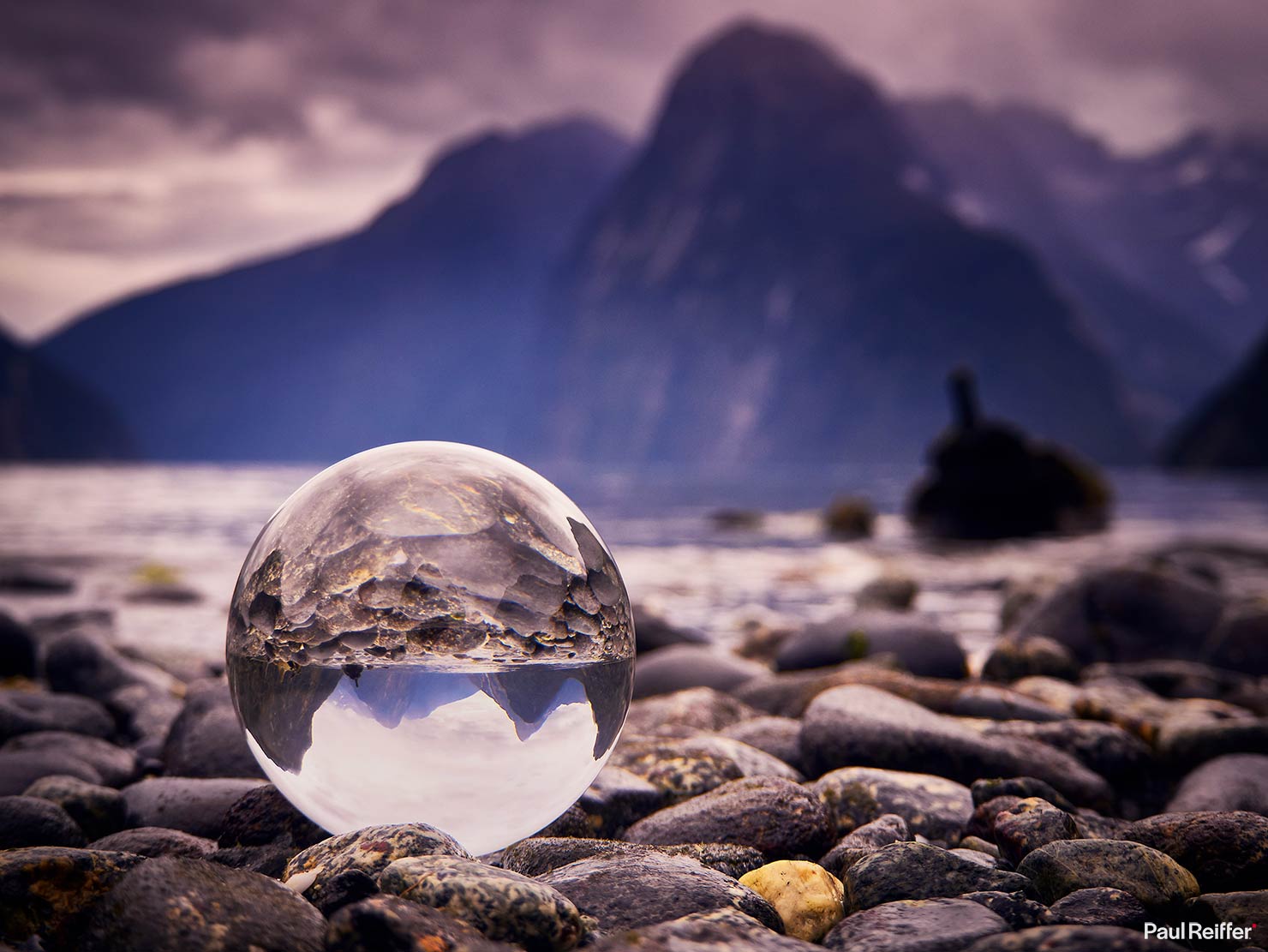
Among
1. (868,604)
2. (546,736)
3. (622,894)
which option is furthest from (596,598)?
(868,604)

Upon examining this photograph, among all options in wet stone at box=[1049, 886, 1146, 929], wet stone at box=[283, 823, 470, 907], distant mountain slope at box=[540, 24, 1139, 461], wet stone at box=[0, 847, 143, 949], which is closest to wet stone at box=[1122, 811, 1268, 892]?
wet stone at box=[1049, 886, 1146, 929]

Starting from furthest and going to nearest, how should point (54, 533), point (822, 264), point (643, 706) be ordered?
point (822, 264), point (54, 533), point (643, 706)

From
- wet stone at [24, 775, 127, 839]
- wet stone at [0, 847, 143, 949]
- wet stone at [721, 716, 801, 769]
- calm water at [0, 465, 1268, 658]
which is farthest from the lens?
calm water at [0, 465, 1268, 658]

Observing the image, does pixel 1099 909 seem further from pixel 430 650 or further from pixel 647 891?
pixel 430 650

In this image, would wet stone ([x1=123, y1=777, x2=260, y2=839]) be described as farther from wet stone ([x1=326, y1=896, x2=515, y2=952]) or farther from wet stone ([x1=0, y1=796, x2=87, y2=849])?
wet stone ([x1=326, y1=896, x2=515, y2=952])

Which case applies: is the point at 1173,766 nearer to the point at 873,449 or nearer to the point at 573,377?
the point at 873,449

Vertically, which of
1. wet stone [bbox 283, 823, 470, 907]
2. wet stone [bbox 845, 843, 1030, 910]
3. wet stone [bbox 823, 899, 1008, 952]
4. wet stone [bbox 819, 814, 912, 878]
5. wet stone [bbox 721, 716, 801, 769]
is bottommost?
wet stone [bbox 721, 716, 801, 769]
